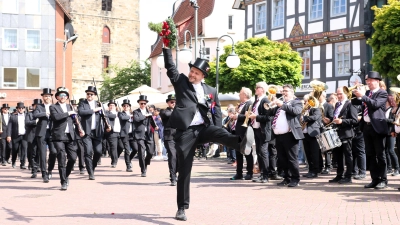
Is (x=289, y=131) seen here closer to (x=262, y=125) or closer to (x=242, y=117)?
(x=262, y=125)

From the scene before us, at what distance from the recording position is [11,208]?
10398 millimetres

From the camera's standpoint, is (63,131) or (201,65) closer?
(201,65)

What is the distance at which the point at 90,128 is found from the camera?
1574 cm

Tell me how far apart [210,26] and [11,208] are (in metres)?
44.4

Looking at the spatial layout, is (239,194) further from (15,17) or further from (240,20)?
(15,17)

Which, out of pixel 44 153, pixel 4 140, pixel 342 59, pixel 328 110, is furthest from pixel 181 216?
pixel 342 59

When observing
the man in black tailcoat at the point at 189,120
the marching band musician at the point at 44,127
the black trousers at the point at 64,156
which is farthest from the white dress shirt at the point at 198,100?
the marching band musician at the point at 44,127

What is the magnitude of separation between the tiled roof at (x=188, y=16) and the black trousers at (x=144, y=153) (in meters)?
37.1

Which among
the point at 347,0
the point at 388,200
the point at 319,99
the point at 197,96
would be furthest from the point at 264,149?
the point at 347,0

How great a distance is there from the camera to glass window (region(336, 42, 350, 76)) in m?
37.2

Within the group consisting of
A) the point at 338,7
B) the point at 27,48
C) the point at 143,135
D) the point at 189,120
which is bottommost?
the point at 143,135

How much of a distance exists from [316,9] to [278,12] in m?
3.39

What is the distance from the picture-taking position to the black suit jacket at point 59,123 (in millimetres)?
13555

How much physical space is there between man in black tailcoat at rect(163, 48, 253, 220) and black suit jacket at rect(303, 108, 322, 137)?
6430mm
